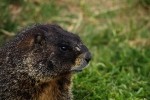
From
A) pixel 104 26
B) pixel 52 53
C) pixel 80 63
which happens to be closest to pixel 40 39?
pixel 52 53

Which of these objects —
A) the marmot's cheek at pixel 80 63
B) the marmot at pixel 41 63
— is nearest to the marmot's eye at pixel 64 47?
the marmot at pixel 41 63

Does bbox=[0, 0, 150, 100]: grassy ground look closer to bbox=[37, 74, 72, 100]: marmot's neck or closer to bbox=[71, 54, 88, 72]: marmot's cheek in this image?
bbox=[37, 74, 72, 100]: marmot's neck

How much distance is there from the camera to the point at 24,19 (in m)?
8.25

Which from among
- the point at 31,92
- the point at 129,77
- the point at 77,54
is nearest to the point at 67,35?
the point at 77,54

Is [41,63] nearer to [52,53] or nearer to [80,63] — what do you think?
[52,53]

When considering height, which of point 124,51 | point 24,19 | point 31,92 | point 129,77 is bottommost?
point 31,92

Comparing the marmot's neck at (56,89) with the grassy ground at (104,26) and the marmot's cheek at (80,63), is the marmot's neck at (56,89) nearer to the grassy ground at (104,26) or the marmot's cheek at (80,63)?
the marmot's cheek at (80,63)

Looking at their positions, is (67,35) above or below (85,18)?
below

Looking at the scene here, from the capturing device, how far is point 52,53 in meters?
4.64

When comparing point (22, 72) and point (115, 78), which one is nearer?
point (22, 72)

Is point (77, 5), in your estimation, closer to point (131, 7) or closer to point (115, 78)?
point (131, 7)

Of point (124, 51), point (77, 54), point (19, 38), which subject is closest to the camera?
point (77, 54)

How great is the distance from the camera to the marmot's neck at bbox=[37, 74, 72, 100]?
473 cm

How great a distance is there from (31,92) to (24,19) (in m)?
3.67
